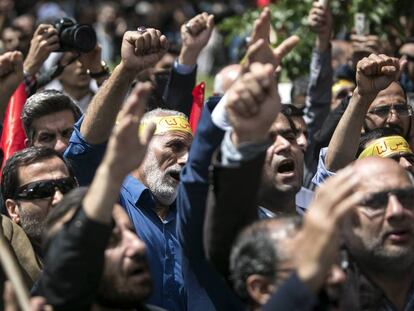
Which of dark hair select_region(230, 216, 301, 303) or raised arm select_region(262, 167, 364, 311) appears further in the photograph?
dark hair select_region(230, 216, 301, 303)

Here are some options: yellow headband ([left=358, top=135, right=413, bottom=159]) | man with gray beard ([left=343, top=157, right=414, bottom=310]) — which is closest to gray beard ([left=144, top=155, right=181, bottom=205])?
yellow headband ([left=358, top=135, right=413, bottom=159])

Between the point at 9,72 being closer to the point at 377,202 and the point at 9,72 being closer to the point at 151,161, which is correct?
the point at 151,161

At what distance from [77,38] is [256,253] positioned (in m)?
3.11

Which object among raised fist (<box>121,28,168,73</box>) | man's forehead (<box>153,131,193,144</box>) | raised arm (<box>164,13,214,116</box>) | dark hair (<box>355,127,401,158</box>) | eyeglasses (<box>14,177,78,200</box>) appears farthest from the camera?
raised arm (<box>164,13,214,116</box>)

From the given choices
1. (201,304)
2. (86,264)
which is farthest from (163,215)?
(86,264)

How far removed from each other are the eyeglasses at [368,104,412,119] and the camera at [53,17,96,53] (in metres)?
1.70

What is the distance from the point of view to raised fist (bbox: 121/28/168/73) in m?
5.01

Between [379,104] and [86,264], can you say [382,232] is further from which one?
[379,104]

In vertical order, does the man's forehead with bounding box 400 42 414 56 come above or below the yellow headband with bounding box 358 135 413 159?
below

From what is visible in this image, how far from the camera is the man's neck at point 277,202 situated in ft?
17.7

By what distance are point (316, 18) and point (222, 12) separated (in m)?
14.6

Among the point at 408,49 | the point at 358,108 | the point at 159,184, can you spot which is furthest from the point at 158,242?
the point at 408,49

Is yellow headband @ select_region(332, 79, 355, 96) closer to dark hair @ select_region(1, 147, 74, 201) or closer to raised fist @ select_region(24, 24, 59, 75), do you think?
A: raised fist @ select_region(24, 24, 59, 75)

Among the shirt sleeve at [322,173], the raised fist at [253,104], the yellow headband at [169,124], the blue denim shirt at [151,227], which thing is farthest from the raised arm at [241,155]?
the yellow headband at [169,124]
